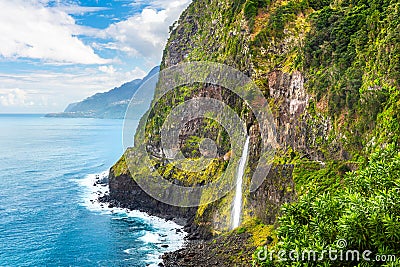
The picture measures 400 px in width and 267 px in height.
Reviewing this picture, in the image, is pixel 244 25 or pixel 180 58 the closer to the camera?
pixel 244 25

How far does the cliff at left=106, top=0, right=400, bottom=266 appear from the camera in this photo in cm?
3694

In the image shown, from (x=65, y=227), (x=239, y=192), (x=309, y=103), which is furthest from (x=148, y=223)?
(x=309, y=103)

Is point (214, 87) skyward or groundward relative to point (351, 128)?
skyward

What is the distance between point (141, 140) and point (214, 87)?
3067 cm

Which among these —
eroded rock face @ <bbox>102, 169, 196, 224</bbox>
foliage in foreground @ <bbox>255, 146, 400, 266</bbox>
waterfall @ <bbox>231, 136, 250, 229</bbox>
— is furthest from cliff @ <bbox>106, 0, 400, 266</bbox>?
eroded rock face @ <bbox>102, 169, 196, 224</bbox>

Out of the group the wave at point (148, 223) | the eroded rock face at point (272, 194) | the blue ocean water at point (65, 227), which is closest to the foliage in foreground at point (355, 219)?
the eroded rock face at point (272, 194)

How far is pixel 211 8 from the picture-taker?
97188 millimetres

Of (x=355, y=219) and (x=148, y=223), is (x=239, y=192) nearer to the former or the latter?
(x=148, y=223)

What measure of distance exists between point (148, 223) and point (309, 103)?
39767 mm

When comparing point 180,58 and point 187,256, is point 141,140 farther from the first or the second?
point 187,256

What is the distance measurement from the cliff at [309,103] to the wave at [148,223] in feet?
12.4

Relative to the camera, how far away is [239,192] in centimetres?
5894

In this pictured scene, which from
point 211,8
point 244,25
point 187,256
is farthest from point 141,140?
point 187,256

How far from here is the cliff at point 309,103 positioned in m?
36.9
